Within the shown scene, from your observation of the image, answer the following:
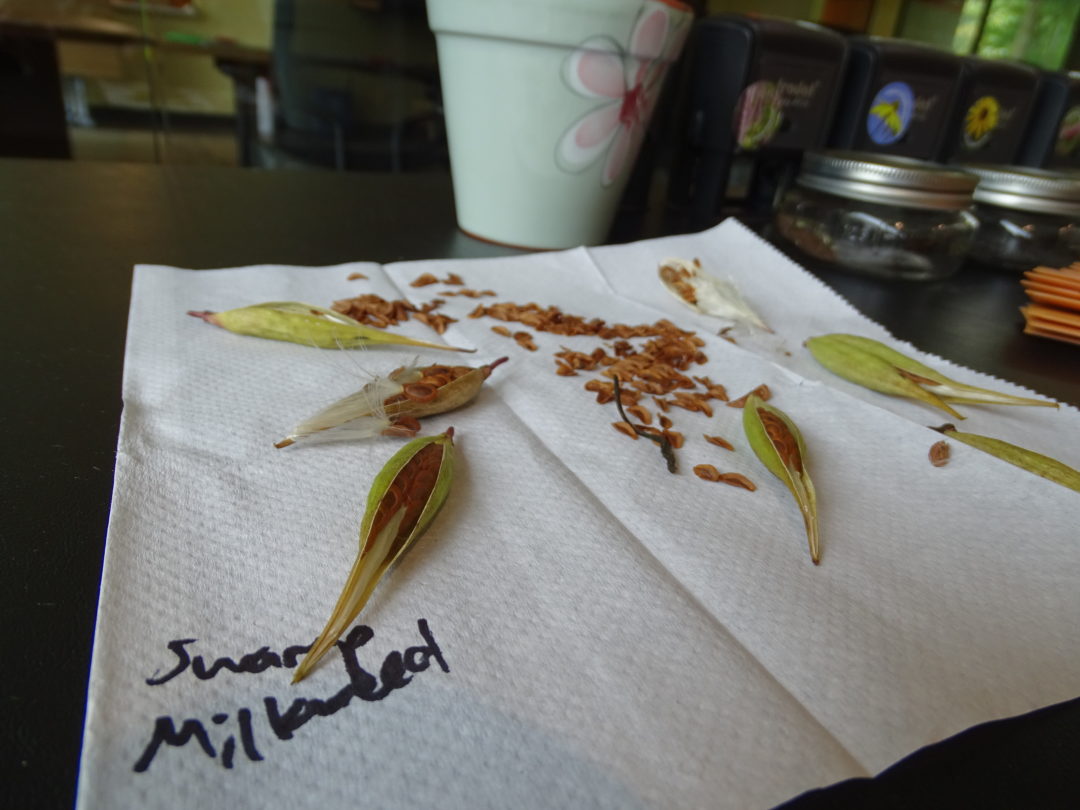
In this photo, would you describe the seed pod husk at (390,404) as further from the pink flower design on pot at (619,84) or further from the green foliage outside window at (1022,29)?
the green foliage outside window at (1022,29)

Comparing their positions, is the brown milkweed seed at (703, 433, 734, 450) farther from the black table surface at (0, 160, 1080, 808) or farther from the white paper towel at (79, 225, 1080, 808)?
the black table surface at (0, 160, 1080, 808)

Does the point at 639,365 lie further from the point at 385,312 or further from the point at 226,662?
the point at 226,662

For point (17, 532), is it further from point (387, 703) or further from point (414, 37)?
point (414, 37)

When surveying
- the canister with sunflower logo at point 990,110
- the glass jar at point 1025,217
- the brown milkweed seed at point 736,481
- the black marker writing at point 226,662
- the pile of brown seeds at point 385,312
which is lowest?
the canister with sunflower logo at point 990,110

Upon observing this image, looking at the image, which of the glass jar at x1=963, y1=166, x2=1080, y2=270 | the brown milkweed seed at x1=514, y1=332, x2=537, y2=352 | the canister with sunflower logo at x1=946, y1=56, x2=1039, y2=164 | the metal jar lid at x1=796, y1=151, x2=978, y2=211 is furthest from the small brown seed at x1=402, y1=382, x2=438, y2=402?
the canister with sunflower logo at x1=946, y1=56, x2=1039, y2=164

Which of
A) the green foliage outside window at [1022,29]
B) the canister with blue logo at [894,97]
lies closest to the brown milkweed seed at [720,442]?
the canister with blue logo at [894,97]

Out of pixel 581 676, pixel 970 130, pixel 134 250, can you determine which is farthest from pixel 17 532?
pixel 970 130

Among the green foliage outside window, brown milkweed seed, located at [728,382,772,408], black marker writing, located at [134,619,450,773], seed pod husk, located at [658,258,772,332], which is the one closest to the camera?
black marker writing, located at [134,619,450,773]

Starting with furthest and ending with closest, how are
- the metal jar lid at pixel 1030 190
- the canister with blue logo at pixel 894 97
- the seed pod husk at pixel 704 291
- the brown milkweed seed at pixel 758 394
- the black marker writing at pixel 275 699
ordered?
the canister with blue logo at pixel 894 97
the metal jar lid at pixel 1030 190
the seed pod husk at pixel 704 291
the brown milkweed seed at pixel 758 394
the black marker writing at pixel 275 699
